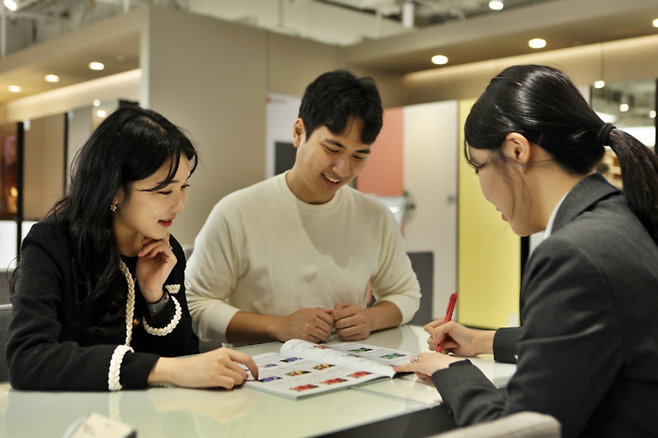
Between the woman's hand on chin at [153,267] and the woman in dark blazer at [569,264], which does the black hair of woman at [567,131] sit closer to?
the woman in dark blazer at [569,264]

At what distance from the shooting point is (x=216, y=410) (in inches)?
41.0

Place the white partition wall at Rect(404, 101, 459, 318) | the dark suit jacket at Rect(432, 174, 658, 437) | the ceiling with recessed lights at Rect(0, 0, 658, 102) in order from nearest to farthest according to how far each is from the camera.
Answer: the dark suit jacket at Rect(432, 174, 658, 437) < the ceiling with recessed lights at Rect(0, 0, 658, 102) < the white partition wall at Rect(404, 101, 459, 318)

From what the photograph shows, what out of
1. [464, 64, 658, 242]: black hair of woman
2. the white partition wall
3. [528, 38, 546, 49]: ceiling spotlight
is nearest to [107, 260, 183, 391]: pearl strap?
[464, 64, 658, 242]: black hair of woman

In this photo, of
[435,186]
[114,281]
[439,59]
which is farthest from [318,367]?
[439,59]

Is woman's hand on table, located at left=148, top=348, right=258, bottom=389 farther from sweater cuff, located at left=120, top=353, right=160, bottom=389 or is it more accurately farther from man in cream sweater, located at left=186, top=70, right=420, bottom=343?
man in cream sweater, located at left=186, top=70, right=420, bottom=343

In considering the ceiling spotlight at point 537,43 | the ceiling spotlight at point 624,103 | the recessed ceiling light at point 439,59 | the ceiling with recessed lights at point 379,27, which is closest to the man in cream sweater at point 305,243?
the ceiling with recessed lights at point 379,27

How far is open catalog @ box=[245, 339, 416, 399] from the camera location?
1174 millimetres

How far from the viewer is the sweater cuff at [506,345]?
143 cm

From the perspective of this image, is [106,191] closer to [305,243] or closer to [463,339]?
[305,243]

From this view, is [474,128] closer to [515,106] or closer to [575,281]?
[515,106]

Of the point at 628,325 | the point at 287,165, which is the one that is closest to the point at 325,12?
the point at 287,165

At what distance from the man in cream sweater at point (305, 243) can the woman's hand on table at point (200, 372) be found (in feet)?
1.71

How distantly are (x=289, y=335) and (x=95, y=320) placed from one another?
51cm

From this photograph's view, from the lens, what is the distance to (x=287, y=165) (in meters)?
5.62
